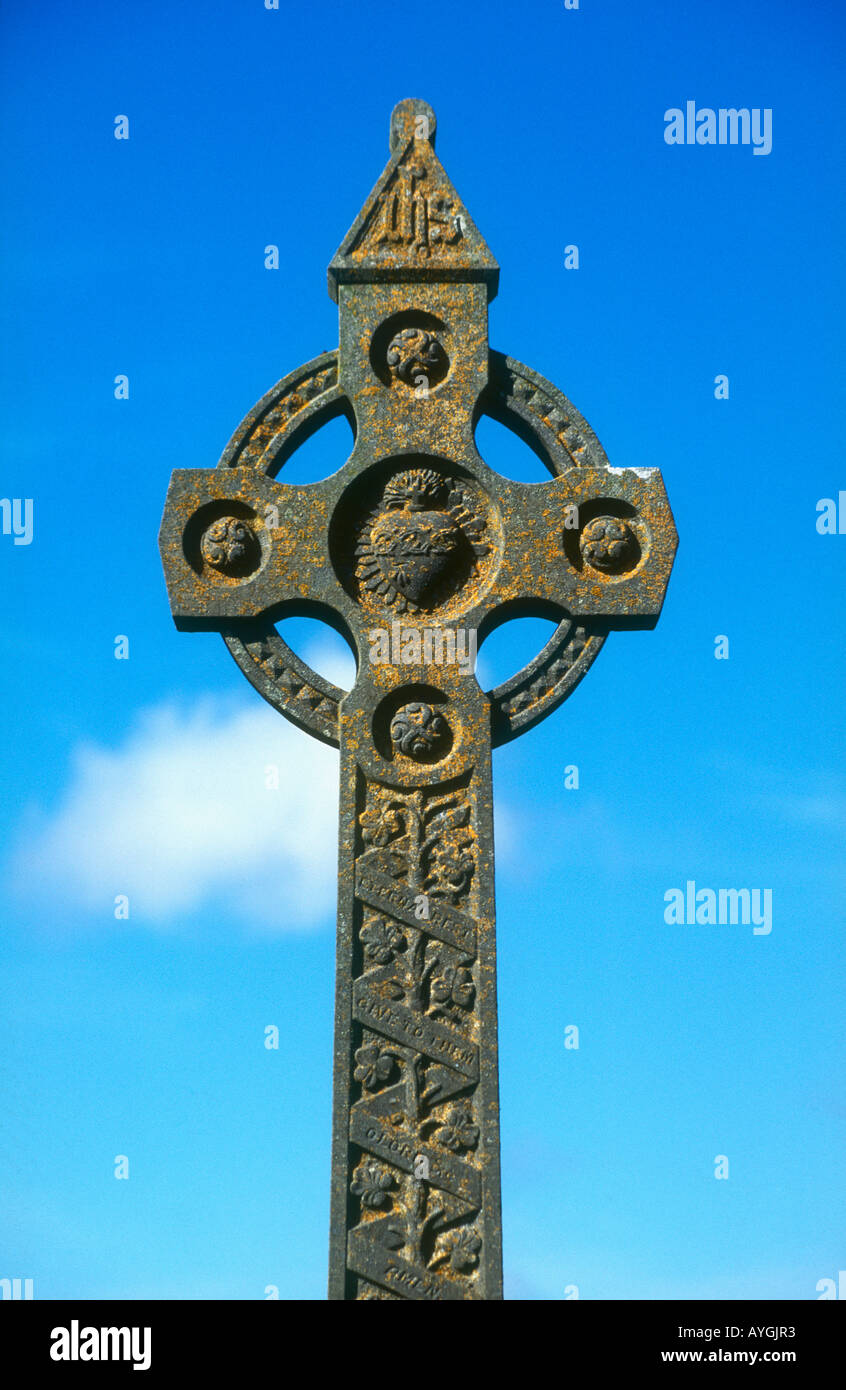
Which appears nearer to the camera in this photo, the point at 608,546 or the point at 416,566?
the point at 416,566

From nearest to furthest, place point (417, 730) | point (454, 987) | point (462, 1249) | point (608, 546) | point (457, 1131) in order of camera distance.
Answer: point (462, 1249), point (457, 1131), point (454, 987), point (417, 730), point (608, 546)

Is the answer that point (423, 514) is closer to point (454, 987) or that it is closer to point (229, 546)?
point (229, 546)

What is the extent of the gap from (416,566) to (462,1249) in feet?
9.13

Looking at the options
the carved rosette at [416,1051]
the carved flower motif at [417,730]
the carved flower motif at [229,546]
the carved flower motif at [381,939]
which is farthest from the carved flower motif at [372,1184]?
the carved flower motif at [229,546]

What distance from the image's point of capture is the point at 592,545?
750 cm

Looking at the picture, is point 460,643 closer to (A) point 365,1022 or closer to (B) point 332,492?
(B) point 332,492

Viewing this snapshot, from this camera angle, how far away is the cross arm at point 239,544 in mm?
7328

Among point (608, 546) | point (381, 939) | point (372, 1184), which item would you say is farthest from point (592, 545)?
point (372, 1184)

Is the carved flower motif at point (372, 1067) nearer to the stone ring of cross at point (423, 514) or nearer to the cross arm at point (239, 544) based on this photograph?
the stone ring of cross at point (423, 514)

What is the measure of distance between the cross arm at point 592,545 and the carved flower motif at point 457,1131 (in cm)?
213

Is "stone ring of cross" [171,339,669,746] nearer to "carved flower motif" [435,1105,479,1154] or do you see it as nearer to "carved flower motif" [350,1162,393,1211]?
"carved flower motif" [435,1105,479,1154]

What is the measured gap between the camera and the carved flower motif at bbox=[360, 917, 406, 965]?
685cm

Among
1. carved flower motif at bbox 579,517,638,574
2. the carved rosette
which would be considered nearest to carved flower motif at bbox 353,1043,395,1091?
the carved rosette
